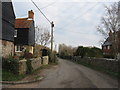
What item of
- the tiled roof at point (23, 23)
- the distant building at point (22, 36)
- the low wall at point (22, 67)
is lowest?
the low wall at point (22, 67)

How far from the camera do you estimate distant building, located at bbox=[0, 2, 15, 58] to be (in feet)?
70.2

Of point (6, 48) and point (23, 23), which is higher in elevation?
point (23, 23)

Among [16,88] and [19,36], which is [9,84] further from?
[19,36]

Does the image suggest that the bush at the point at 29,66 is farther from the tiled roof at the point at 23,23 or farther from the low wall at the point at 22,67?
the tiled roof at the point at 23,23

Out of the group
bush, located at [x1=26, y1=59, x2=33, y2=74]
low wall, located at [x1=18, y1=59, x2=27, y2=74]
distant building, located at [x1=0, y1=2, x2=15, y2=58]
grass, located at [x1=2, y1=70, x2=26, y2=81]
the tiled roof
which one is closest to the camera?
grass, located at [x1=2, y1=70, x2=26, y2=81]

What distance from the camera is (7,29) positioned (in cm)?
2278

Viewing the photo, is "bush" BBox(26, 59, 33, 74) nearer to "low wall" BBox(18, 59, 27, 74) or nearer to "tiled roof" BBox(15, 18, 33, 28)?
"low wall" BBox(18, 59, 27, 74)

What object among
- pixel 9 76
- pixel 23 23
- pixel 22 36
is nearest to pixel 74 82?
pixel 9 76

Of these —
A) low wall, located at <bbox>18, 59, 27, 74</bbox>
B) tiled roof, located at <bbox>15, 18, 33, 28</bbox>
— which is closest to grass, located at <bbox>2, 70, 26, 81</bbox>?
low wall, located at <bbox>18, 59, 27, 74</bbox>

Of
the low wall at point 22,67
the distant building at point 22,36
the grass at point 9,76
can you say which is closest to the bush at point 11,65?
the low wall at point 22,67

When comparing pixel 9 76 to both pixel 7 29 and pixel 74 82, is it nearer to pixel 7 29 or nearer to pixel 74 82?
pixel 74 82

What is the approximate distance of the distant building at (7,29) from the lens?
2141 centimetres

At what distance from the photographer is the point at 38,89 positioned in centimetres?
880

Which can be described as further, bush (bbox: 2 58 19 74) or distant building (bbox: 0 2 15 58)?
distant building (bbox: 0 2 15 58)
